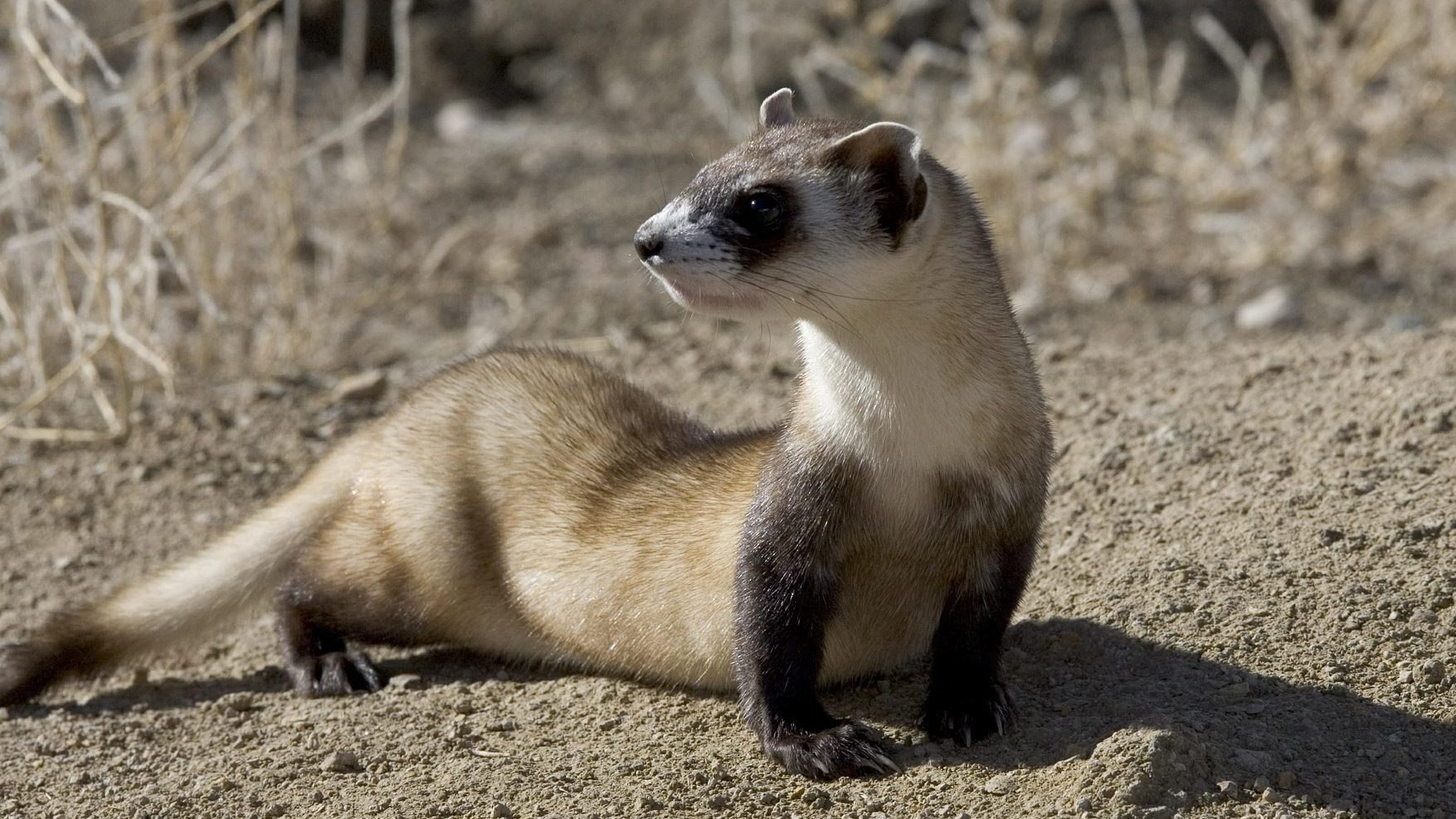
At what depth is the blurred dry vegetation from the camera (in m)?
5.08

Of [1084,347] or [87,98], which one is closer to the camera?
[87,98]

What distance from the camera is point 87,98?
456 cm

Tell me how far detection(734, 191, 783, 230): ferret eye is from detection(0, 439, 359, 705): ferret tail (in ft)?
4.86

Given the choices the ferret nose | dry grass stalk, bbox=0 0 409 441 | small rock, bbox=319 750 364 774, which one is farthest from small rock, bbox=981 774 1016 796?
dry grass stalk, bbox=0 0 409 441

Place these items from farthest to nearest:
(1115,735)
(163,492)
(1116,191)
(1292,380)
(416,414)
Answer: (1116,191) < (163,492) < (1292,380) < (416,414) < (1115,735)

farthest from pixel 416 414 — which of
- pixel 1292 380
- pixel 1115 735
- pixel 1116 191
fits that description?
pixel 1116 191

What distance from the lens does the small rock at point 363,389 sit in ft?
17.3

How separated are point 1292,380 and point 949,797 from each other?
194 cm

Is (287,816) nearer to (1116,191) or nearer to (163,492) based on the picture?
(163,492)

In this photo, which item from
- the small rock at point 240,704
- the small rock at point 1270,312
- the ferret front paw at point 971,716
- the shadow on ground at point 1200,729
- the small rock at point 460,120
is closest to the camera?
the shadow on ground at point 1200,729

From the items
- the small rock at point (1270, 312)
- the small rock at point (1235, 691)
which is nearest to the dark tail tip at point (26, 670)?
the small rock at point (1235, 691)

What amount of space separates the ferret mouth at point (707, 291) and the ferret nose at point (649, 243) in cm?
2

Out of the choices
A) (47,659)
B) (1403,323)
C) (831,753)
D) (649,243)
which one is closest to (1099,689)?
(831,753)

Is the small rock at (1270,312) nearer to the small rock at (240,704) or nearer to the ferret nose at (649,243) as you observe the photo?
the ferret nose at (649,243)
